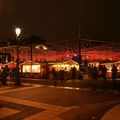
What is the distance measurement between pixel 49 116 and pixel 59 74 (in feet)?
71.7

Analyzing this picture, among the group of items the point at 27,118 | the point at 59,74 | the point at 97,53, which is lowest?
the point at 27,118

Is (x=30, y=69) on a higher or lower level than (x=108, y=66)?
lower

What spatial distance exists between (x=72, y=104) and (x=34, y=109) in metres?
2.02

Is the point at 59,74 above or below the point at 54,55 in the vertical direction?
below

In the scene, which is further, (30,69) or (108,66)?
(30,69)

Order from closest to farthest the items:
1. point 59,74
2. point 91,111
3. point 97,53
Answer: point 91,111
point 59,74
point 97,53

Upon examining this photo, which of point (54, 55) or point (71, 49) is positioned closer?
point (71, 49)

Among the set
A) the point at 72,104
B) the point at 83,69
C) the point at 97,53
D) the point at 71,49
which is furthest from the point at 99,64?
the point at 72,104

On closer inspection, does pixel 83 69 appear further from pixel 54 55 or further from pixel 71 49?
pixel 54 55

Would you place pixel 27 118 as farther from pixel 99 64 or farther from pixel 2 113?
pixel 99 64

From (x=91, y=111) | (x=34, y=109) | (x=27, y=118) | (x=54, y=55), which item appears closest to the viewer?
(x=27, y=118)

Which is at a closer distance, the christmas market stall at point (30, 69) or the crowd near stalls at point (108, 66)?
the crowd near stalls at point (108, 66)

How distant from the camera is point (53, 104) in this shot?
12602 millimetres

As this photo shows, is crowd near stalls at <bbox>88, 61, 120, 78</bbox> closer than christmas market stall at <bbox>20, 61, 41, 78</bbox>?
Yes
